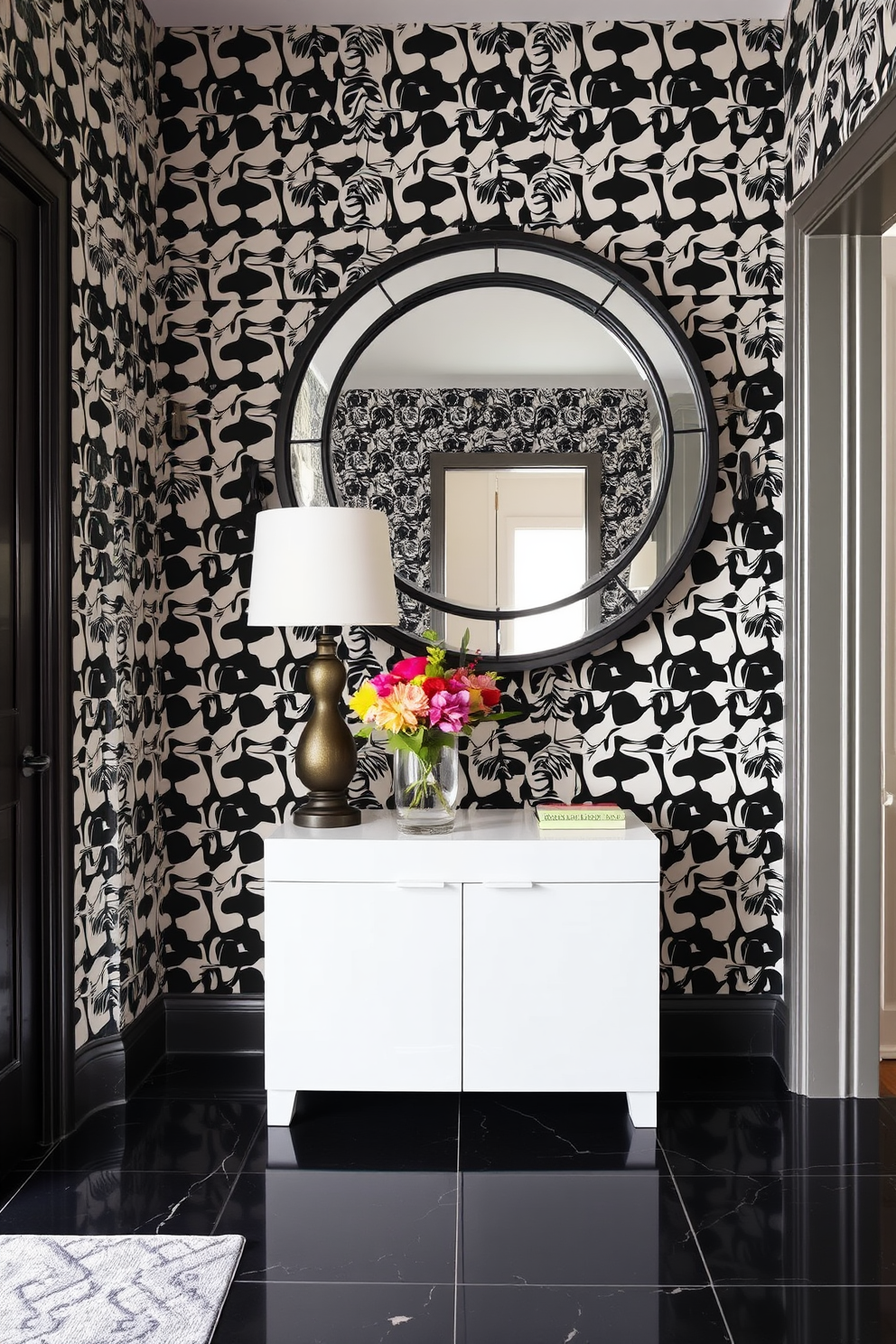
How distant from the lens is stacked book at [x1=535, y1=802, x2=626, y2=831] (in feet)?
8.45

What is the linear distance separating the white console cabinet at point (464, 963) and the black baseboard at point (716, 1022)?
48cm

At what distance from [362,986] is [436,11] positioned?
2.55 m

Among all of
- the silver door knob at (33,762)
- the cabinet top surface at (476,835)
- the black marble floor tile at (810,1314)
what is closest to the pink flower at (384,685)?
the cabinet top surface at (476,835)

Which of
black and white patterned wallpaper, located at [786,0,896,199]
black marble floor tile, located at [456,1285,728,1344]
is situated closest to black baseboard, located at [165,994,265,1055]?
black marble floor tile, located at [456,1285,728,1344]

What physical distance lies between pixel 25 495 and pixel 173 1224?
1559 mm

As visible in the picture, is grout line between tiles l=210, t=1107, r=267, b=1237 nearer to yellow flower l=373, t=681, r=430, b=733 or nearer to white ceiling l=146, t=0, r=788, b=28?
yellow flower l=373, t=681, r=430, b=733

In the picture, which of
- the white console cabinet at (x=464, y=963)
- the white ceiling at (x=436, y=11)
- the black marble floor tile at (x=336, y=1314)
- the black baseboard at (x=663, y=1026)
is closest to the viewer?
the black marble floor tile at (x=336, y=1314)

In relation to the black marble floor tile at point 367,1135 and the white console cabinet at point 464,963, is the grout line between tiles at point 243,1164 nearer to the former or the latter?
the black marble floor tile at point 367,1135

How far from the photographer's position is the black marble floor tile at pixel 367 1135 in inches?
94.3

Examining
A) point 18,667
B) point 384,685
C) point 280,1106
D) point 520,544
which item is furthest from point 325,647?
point 280,1106

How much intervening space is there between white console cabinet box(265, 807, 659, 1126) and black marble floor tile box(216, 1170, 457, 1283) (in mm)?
267

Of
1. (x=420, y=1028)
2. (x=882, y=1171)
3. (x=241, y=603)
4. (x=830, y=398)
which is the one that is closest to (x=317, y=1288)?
(x=420, y=1028)

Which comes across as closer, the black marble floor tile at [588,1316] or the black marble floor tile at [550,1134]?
the black marble floor tile at [588,1316]

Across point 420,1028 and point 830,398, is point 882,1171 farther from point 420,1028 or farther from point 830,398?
point 830,398
